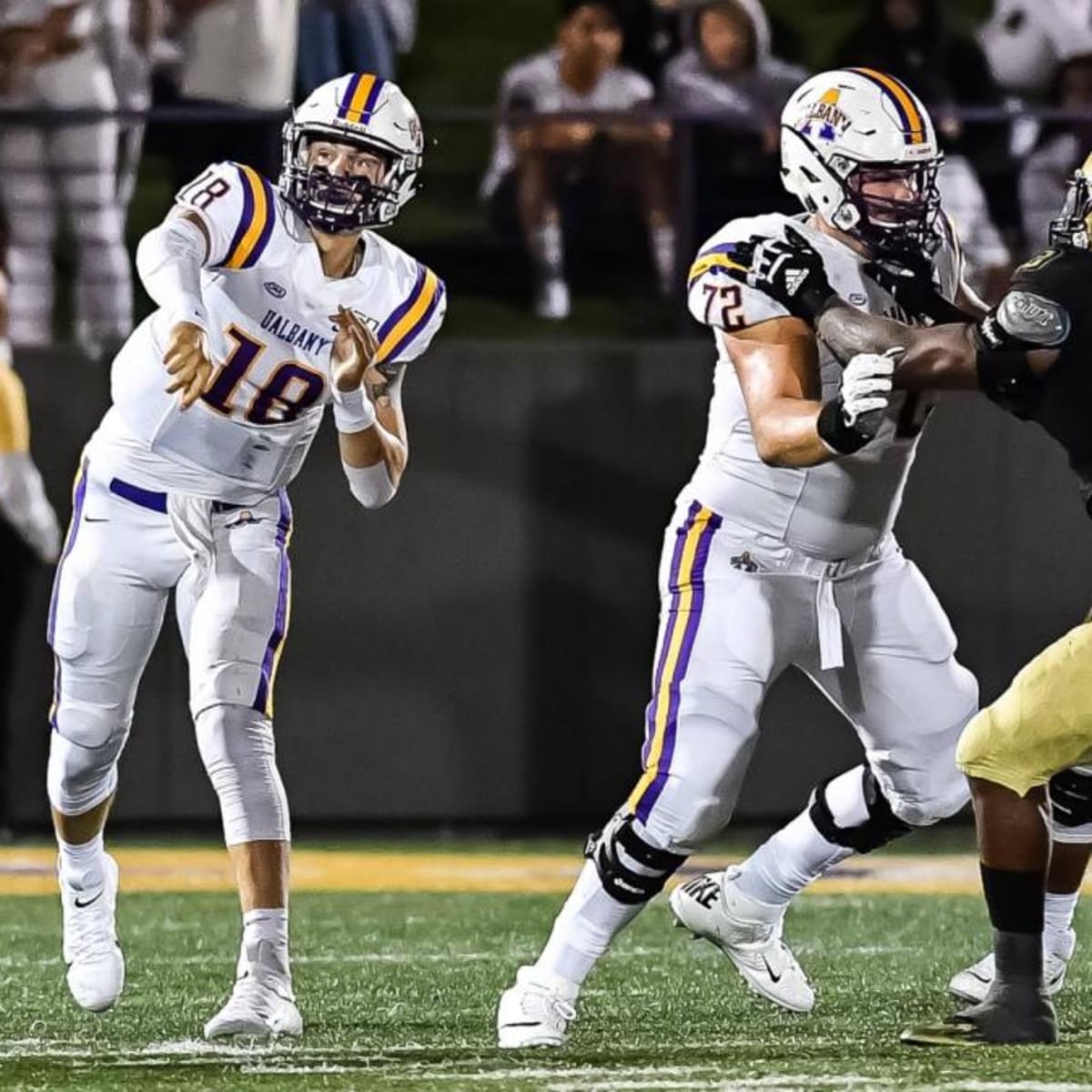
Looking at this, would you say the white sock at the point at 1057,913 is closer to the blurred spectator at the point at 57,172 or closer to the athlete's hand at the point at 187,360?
the athlete's hand at the point at 187,360

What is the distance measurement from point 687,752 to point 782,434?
0.61 meters

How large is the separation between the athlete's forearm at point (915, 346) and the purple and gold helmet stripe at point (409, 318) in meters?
0.95

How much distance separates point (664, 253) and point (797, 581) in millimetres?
4242

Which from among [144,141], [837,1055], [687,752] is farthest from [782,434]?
[144,141]

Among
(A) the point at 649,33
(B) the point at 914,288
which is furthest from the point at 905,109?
(A) the point at 649,33

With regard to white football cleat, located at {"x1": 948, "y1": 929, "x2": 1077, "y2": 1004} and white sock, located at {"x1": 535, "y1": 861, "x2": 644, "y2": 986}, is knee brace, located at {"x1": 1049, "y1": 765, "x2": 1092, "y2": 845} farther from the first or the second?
white sock, located at {"x1": 535, "y1": 861, "x2": 644, "y2": 986}

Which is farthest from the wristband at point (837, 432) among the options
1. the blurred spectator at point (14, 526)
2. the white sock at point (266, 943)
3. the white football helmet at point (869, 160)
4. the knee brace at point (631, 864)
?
the blurred spectator at point (14, 526)

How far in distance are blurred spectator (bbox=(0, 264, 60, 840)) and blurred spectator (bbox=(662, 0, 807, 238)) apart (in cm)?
234

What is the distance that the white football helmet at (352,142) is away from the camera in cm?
522

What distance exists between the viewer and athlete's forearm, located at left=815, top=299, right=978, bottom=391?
15.2ft

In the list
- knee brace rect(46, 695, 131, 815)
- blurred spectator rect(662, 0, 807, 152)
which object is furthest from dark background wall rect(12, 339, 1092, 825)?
knee brace rect(46, 695, 131, 815)

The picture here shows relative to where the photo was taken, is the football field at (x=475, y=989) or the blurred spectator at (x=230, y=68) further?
the blurred spectator at (x=230, y=68)

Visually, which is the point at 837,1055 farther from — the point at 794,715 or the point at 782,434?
the point at 794,715

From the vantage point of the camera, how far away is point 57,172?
8.99 meters
